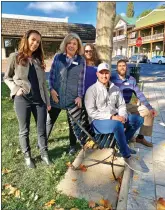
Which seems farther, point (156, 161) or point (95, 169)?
point (156, 161)

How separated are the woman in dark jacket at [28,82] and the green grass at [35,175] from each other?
0.62 ft

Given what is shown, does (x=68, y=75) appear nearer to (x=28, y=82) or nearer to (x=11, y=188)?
(x=28, y=82)

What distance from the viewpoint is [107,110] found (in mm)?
3396

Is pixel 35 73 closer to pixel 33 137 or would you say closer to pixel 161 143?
pixel 33 137

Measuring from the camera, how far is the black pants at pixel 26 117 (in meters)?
3.28

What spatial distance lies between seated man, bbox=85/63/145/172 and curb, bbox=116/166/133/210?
9cm

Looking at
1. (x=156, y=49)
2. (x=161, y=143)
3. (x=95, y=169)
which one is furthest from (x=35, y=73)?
(x=156, y=49)

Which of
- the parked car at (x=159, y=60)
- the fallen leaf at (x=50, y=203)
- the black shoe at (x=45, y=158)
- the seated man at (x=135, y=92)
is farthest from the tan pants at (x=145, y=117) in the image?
the parked car at (x=159, y=60)

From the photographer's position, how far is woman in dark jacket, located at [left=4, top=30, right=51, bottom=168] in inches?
123

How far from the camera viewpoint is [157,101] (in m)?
8.27

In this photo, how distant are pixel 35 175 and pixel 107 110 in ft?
4.53

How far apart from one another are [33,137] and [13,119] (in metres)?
1.40

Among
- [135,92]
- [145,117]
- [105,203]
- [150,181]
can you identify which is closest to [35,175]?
[105,203]

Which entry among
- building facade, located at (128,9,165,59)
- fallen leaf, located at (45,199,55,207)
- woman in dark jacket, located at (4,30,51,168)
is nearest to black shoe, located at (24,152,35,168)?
woman in dark jacket, located at (4,30,51,168)
